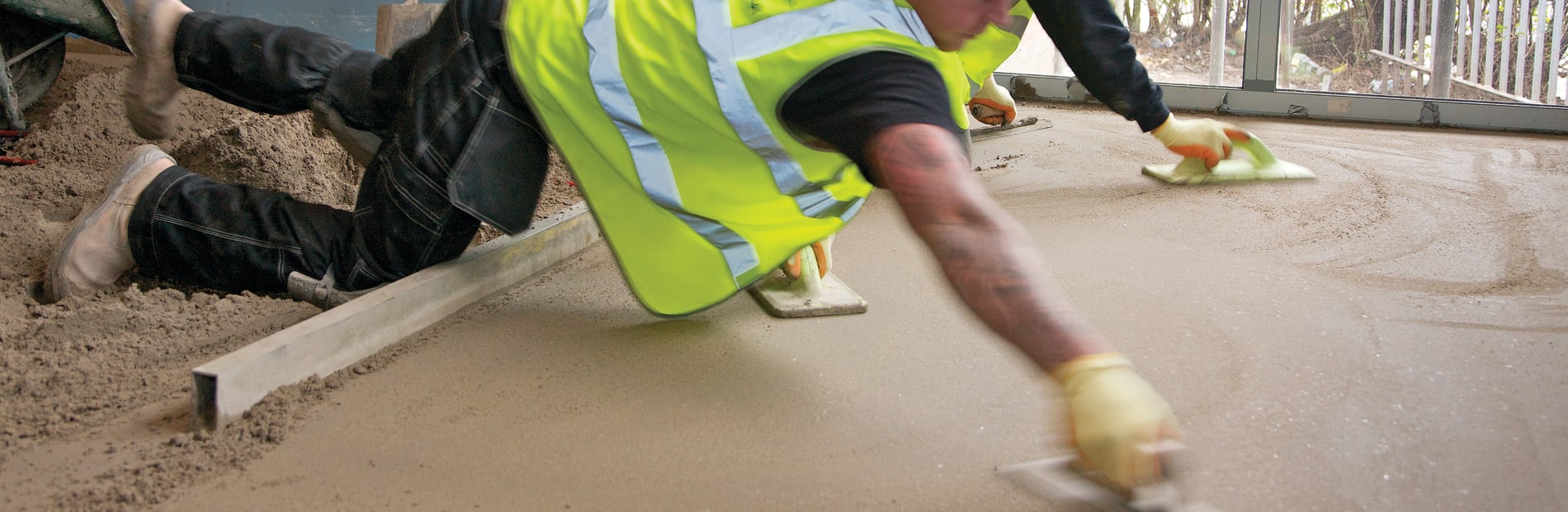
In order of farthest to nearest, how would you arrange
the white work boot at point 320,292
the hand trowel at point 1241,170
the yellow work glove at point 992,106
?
the yellow work glove at point 992,106
the hand trowel at point 1241,170
the white work boot at point 320,292

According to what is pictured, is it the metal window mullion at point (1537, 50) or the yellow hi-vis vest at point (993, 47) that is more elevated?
the yellow hi-vis vest at point (993, 47)

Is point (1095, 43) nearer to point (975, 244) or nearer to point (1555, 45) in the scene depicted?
point (975, 244)

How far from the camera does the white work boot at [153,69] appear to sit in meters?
1.83

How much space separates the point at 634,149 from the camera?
1.51 meters

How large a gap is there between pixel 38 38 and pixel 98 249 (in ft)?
4.52

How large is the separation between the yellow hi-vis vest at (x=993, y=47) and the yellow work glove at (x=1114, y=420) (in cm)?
114

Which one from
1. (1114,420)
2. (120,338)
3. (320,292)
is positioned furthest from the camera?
(320,292)

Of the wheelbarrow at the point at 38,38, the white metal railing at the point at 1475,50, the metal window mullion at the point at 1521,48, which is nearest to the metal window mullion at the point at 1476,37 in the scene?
the white metal railing at the point at 1475,50

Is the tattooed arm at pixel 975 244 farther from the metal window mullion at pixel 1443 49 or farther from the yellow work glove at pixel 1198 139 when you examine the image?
the metal window mullion at pixel 1443 49

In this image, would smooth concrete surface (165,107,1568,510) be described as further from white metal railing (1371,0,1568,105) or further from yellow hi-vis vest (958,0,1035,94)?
white metal railing (1371,0,1568,105)

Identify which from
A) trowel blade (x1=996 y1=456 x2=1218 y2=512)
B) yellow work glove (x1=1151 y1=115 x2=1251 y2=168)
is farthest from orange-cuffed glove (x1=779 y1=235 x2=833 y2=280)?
yellow work glove (x1=1151 y1=115 x2=1251 y2=168)

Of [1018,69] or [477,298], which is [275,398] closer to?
[477,298]

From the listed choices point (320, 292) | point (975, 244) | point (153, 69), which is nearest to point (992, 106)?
point (320, 292)

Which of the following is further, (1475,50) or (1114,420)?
(1475,50)
